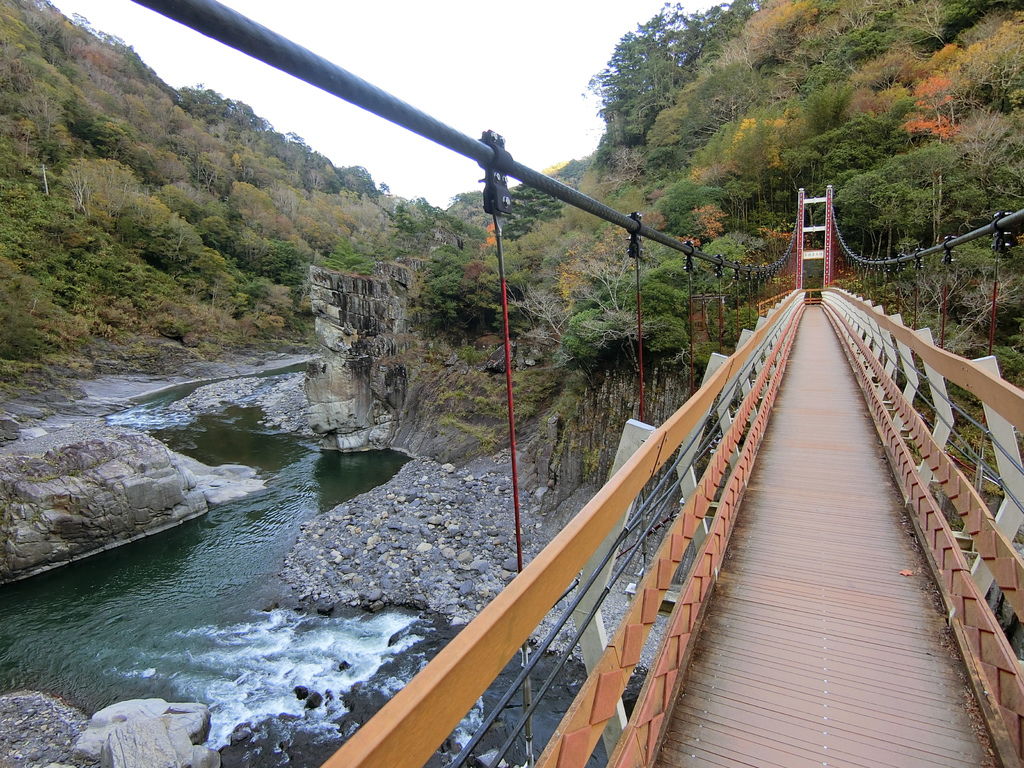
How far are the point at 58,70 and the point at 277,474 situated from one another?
121 feet

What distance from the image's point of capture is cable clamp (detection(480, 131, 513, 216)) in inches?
71.1

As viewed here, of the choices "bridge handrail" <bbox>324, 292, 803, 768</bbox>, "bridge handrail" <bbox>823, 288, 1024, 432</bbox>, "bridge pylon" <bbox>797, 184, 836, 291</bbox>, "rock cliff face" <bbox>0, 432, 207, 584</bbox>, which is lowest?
"rock cliff face" <bbox>0, 432, 207, 584</bbox>

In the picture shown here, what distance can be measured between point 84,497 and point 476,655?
1461 centimetres

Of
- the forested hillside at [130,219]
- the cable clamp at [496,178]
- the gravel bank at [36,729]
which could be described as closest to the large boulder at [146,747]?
the gravel bank at [36,729]

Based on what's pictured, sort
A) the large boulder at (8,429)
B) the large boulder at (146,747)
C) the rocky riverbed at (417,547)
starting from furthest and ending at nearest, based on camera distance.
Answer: the large boulder at (8,429) < the rocky riverbed at (417,547) < the large boulder at (146,747)

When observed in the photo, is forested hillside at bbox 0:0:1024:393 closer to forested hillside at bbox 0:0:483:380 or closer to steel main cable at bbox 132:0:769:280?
forested hillside at bbox 0:0:483:380

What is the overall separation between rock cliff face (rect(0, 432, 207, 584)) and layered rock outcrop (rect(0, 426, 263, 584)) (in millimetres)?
15

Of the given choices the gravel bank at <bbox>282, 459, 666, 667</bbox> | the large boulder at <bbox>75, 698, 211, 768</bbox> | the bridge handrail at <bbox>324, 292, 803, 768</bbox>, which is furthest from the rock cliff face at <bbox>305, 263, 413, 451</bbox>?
the bridge handrail at <bbox>324, 292, 803, 768</bbox>

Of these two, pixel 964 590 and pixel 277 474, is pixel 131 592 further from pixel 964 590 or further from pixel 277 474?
pixel 964 590

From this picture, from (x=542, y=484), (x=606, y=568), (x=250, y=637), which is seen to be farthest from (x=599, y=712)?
(x=542, y=484)

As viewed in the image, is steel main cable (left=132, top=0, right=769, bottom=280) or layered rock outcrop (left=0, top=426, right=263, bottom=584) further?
layered rock outcrop (left=0, top=426, right=263, bottom=584)

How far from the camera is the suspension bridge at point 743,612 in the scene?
0.74 meters

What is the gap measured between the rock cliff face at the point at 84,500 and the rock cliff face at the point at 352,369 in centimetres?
591

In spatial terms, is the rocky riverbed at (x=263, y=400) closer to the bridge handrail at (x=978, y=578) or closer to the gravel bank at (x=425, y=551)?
the gravel bank at (x=425, y=551)
